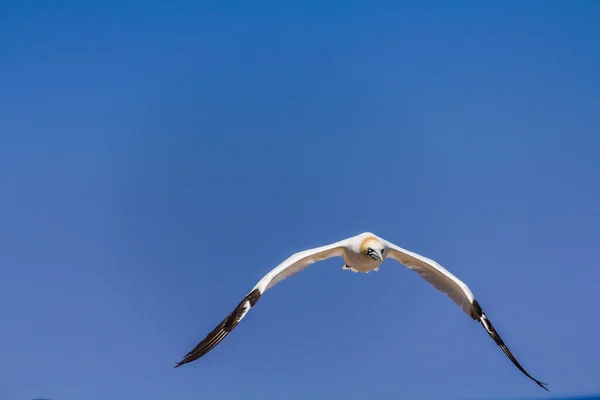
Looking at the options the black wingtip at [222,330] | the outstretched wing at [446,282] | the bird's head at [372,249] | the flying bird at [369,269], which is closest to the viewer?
the black wingtip at [222,330]

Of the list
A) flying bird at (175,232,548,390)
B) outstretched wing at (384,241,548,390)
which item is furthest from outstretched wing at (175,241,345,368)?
outstretched wing at (384,241,548,390)

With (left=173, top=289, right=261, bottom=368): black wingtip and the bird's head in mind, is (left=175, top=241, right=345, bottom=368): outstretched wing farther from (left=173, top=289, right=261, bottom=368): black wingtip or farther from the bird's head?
the bird's head

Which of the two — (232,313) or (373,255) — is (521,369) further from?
(232,313)

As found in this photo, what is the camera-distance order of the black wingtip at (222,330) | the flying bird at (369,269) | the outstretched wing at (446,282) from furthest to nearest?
1. the outstretched wing at (446,282)
2. the flying bird at (369,269)
3. the black wingtip at (222,330)

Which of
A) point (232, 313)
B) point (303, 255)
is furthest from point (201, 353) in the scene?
point (303, 255)

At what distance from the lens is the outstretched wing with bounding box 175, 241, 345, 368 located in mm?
11656

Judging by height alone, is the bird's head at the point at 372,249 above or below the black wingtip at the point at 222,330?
above

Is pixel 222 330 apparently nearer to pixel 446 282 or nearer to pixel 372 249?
pixel 372 249

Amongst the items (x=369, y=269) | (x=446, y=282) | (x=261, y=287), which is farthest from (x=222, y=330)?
(x=446, y=282)

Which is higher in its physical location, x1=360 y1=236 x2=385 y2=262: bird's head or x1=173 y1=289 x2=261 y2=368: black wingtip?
x1=360 y1=236 x2=385 y2=262: bird's head

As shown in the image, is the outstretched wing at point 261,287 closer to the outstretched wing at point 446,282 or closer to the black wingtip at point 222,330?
the black wingtip at point 222,330

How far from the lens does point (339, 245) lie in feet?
47.1

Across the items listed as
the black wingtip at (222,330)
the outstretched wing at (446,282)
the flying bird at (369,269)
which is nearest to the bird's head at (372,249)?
the flying bird at (369,269)

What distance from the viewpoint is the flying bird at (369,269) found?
12945mm
